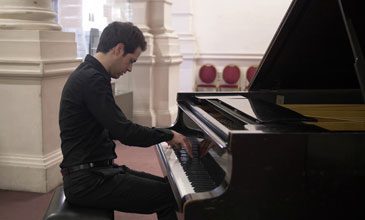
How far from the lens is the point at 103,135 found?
2.29m

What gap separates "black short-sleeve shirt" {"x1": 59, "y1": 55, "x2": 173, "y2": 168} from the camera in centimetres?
212

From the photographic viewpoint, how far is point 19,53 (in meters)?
3.65

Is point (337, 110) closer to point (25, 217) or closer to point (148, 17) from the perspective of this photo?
point (25, 217)

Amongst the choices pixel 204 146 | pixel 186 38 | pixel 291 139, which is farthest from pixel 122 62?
pixel 186 38

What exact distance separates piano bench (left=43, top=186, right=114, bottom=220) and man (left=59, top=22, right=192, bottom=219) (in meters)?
0.04

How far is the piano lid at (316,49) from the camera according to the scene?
7.61 ft

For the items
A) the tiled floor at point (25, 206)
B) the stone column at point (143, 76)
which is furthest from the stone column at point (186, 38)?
the tiled floor at point (25, 206)

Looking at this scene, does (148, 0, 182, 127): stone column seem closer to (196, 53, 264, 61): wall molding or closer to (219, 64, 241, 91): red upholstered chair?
(219, 64, 241, 91): red upholstered chair

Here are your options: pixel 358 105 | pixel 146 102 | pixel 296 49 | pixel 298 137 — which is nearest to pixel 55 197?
pixel 298 137

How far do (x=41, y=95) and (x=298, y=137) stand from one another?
2.63m

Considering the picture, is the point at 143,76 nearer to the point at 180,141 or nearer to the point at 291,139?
the point at 180,141

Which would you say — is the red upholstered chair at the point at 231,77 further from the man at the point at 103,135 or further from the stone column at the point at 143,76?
the man at the point at 103,135

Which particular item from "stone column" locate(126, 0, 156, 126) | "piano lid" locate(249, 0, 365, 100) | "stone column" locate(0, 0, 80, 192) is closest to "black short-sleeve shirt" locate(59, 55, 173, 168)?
"piano lid" locate(249, 0, 365, 100)

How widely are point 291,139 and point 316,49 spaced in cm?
130
